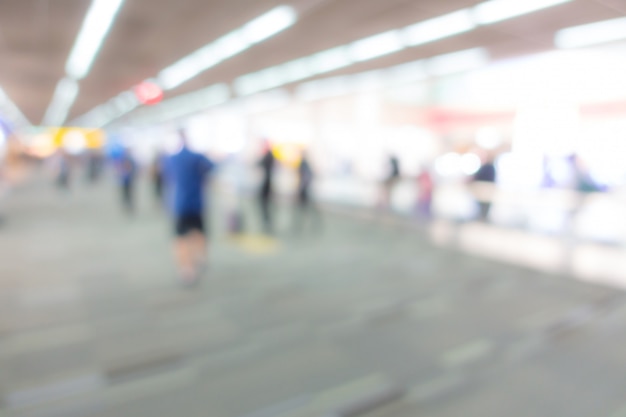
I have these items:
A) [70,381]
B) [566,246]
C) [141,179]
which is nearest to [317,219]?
[566,246]

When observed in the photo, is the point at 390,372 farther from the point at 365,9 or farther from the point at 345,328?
the point at 365,9

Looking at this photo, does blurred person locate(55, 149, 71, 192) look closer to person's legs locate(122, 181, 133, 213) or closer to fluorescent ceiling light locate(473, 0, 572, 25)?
person's legs locate(122, 181, 133, 213)

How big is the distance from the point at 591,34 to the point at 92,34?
28.9ft

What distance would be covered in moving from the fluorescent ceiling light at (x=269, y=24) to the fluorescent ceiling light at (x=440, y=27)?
2.12 metres

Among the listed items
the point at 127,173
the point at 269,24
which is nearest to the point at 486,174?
the point at 269,24

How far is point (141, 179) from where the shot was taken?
85.1ft

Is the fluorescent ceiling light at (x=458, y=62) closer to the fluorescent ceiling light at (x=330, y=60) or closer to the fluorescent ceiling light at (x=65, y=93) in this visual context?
the fluorescent ceiling light at (x=330, y=60)

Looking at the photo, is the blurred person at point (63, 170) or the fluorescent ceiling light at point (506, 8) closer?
the fluorescent ceiling light at point (506, 8)

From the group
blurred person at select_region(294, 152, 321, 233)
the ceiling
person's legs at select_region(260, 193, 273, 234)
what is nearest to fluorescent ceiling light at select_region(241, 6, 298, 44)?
the ceiling

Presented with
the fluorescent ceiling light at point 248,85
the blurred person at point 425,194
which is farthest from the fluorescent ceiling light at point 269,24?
the blurred person at point 425,194

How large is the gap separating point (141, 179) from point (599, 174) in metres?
24.7

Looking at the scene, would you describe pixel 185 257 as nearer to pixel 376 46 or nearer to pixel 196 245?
pixel 196 245

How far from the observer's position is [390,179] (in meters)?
10.3

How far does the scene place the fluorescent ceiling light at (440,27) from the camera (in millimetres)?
6591
